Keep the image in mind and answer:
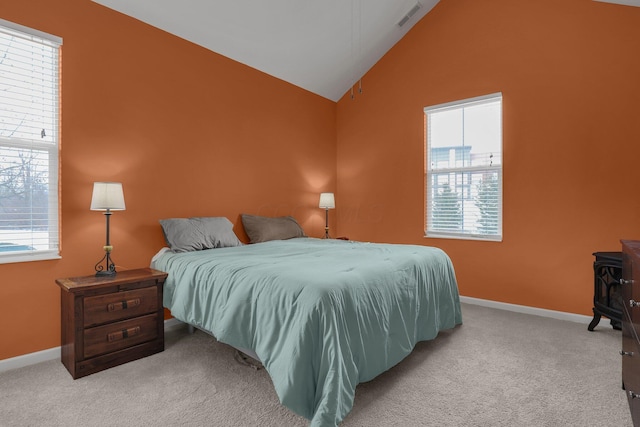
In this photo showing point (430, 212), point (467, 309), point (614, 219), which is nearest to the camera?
point (614, 219)

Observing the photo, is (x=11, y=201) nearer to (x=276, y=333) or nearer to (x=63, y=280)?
(x=63, y=280)

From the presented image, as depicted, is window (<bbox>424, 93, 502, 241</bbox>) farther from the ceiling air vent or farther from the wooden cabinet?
the wooden cabinet

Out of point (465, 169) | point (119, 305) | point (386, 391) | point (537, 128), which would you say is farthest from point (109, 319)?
point (537, 128)

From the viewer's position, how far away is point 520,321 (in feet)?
11.1

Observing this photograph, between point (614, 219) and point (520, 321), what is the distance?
4.25 ft

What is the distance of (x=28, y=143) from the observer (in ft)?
8.27

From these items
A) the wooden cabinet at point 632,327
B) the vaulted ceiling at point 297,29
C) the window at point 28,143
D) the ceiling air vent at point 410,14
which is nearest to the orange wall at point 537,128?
the ceiling air vent at point 410,14

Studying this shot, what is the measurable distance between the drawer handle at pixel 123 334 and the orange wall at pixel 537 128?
323 cm

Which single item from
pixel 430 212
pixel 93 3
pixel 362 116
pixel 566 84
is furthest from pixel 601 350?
pixel 93 3

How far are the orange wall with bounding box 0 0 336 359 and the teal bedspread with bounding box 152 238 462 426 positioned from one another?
643mm

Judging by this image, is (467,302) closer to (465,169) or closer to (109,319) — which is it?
(465,169)

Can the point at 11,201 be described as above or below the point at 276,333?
above

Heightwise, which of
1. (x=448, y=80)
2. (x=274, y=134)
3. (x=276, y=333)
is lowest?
(x=276, y=333)

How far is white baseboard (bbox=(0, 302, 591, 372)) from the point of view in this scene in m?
2.44
